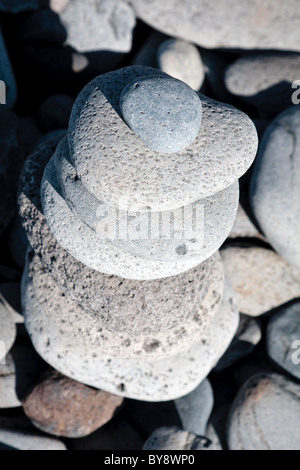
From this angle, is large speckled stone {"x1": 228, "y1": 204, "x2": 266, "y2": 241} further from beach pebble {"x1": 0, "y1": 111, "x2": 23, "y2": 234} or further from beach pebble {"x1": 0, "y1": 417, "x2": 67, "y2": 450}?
beach pebble {"x1": 0, "y1": 417, "x2": 67, "y2": 450}

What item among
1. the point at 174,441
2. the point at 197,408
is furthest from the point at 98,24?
the point at 174,441

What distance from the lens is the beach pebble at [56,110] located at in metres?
3.53

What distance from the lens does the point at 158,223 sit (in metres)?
2.04

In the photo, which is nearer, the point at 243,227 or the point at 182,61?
the point at 243,227

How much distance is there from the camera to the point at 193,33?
357 centimetres

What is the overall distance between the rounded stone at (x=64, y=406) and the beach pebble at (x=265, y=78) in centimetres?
233

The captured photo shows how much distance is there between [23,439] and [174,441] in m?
0.90

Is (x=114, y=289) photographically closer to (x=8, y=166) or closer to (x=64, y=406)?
(x=64, y=406)

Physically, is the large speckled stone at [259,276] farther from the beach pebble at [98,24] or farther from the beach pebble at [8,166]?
the beach pebble at [98,24]

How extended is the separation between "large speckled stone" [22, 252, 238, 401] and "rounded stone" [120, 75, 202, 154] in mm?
1223

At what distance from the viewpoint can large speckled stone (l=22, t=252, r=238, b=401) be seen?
2.73m
